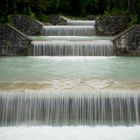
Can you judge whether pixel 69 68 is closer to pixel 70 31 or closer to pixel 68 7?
pixel 70 31

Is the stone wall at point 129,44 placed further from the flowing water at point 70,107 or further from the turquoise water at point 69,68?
the flowing water at point 70,107

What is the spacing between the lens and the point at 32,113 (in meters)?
9.70

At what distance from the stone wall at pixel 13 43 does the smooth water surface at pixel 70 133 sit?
911cm

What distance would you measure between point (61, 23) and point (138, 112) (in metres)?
20.7

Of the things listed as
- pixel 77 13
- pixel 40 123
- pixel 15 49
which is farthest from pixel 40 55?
pixel 77 13

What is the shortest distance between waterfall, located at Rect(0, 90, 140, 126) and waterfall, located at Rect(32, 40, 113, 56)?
793 cm

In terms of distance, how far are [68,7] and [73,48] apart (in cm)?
2187

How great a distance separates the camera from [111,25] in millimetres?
24094

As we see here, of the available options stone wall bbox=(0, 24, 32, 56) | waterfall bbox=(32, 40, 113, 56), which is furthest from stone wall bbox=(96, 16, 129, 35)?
stone wall bbox=(0, 24, 32, 56)

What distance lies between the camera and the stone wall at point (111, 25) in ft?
78.3

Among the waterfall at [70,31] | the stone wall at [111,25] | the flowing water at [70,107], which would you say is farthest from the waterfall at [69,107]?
the stone wall at [111,25]

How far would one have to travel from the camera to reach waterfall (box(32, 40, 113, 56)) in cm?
1753

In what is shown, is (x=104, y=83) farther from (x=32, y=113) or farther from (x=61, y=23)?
(x=61, y=23)

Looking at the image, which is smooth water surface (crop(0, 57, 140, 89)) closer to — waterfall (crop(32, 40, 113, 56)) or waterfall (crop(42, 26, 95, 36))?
waterfall (crop(32, 40, 113, 56))
